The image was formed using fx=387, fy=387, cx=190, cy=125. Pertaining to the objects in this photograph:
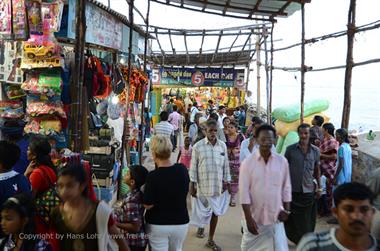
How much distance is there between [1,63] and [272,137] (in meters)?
4.58

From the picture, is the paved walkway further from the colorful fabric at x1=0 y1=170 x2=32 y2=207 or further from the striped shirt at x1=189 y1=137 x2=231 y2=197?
the colorful fabric at x1=0 y1=170 x2=32 y2=207

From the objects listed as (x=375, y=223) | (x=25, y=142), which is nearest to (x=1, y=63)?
(x=25, y=142)

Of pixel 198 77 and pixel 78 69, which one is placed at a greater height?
pixel 198 77

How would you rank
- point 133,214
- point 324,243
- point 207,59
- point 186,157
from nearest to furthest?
1. point 324,243
2. point 133,214
3. point 186,157
4. point 207,59

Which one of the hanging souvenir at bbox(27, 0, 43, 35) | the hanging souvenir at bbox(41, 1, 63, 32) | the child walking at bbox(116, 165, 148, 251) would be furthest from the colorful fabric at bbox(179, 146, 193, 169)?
the child walking at bbox(116, 165, 148, 251)

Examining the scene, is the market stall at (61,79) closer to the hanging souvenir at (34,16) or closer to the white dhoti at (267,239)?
the hanging souvenir at (34,16)

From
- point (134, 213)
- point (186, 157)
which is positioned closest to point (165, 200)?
point (134, 213)

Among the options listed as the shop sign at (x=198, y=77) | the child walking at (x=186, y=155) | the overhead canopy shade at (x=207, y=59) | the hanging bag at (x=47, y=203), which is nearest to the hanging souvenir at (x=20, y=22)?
the hanging bag at (x=47, y=203)

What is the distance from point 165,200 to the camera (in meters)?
3.29

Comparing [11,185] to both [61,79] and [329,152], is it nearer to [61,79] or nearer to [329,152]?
[61,79]

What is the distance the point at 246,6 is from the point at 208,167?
2685mm

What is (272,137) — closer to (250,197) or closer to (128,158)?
(250,197)

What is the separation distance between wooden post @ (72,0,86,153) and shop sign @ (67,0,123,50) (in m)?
0.52

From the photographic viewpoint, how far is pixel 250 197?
3.65m
